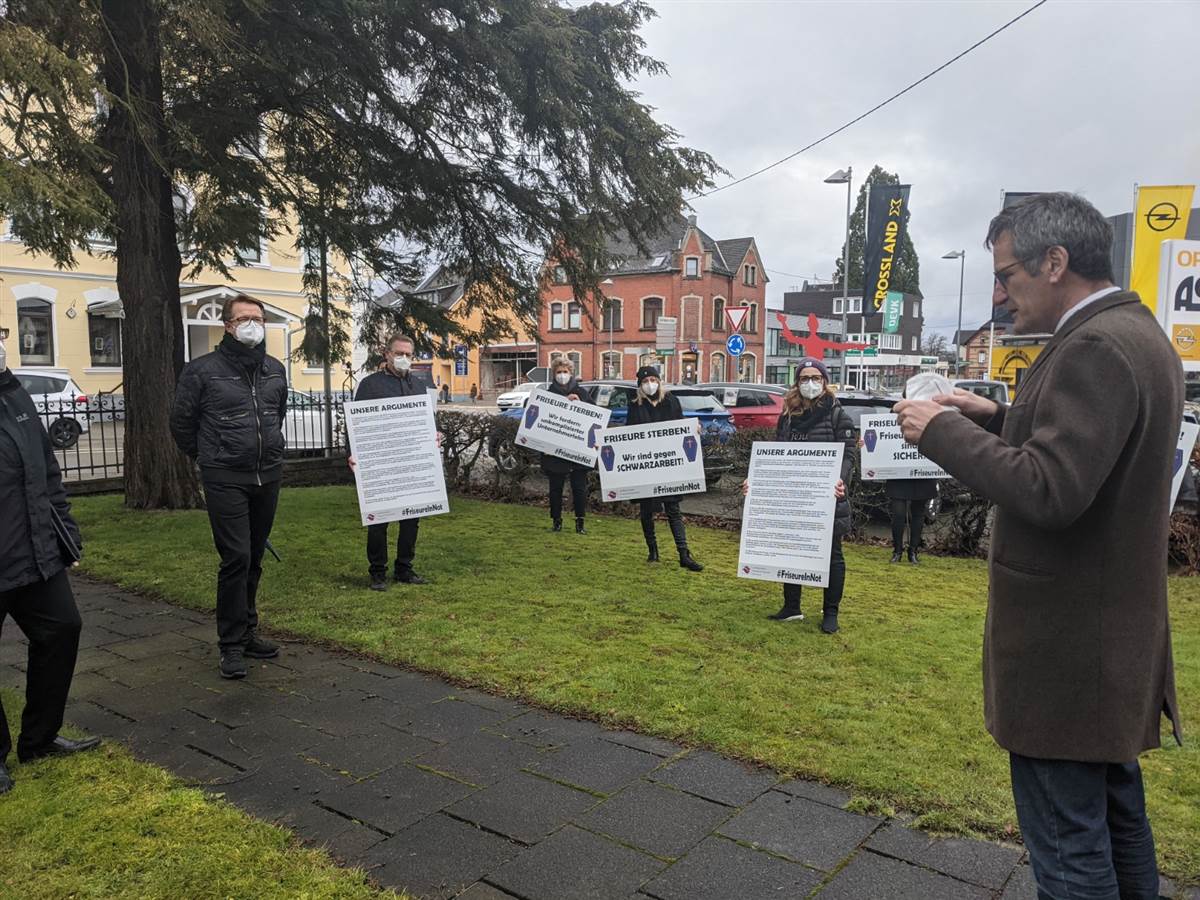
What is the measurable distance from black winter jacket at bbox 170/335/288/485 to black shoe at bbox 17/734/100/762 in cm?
159

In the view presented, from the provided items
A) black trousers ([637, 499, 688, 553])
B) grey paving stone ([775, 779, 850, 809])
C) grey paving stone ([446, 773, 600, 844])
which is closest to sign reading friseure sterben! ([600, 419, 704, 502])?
black trousers ([637, 499, 688, 553])

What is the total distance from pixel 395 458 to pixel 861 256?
67797 millimetres

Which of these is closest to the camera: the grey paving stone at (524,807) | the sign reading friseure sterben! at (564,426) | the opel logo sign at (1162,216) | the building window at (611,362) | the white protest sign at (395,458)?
the grey paving stone at (524,807)

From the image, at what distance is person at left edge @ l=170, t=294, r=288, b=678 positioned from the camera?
4996mm

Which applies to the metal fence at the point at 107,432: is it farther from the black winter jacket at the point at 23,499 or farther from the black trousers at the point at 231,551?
the black winter jacket at the point at 23,499

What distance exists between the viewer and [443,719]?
4320 mm

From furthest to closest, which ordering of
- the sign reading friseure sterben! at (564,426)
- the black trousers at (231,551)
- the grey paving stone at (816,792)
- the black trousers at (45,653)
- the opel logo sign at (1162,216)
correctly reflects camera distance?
the sign reading friseure sterben! at (564,426), the opel logo sign at (1162,216), the black trousers at (231,551), the black trousers at (45,653), the grey paving stone at (816,792)

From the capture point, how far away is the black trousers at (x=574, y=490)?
10.3 metres

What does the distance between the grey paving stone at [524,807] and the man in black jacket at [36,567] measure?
6.27 ft

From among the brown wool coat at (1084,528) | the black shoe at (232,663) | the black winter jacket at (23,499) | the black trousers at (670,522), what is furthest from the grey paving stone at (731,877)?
the black trousers at (670,522)

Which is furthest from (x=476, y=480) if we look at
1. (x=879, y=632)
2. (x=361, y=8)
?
(x=879, y=632)

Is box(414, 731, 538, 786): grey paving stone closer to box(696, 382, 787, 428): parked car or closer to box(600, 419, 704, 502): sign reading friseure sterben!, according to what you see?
box(600, 419, 704, 502): sign reading friseure sterben!

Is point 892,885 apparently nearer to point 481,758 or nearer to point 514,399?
point 481,758

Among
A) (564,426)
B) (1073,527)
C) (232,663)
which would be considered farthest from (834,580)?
(564,426)
